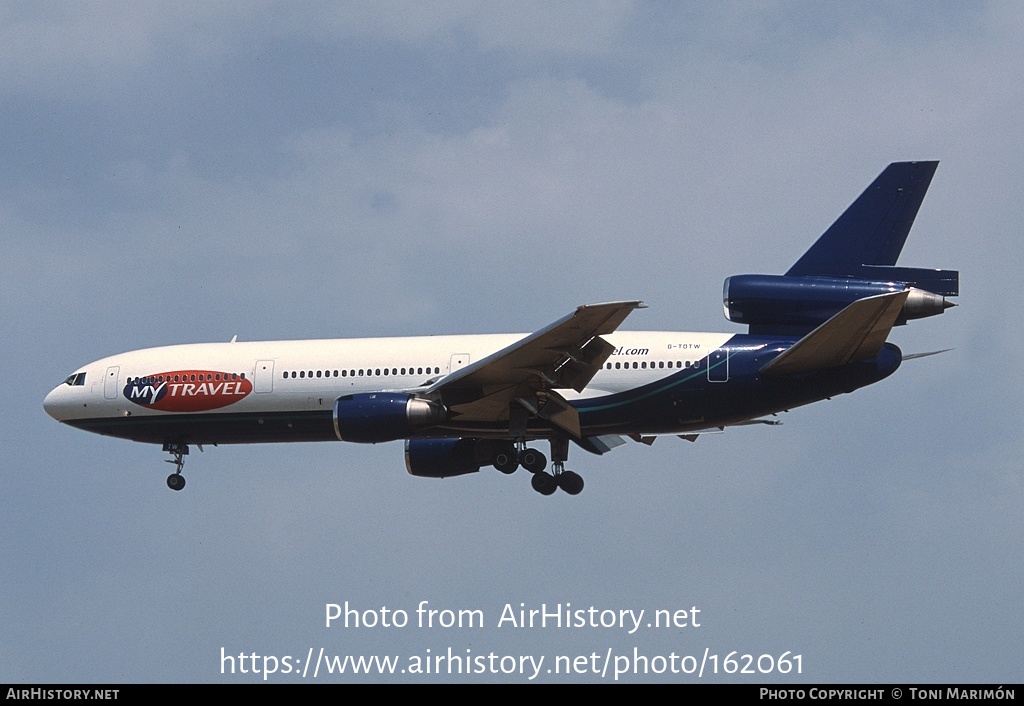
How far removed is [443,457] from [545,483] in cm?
372

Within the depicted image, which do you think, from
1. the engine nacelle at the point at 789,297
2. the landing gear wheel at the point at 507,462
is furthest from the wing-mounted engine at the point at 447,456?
the engine nacelle at the point at 789,297

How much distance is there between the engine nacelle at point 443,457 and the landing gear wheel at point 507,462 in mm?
2174

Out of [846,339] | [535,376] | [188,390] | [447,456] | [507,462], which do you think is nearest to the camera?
[846,339]

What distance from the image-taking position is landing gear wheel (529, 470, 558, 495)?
3975cm

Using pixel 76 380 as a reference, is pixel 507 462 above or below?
below

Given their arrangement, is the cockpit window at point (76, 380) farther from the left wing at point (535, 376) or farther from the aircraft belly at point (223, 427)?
the left wing at point (535, 376)

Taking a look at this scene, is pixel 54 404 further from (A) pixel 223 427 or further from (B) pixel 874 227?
(B) pixel 874 227

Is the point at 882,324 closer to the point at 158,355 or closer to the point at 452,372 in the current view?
the point at 452,372

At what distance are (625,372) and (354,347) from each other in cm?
716

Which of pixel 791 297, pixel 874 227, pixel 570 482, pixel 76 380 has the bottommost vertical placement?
pixel 570 482

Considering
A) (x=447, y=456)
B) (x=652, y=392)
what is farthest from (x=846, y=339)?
(x=447, y=456)

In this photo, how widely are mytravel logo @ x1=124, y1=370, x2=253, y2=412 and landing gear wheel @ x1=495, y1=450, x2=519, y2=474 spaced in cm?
658

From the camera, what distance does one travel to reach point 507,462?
130ft

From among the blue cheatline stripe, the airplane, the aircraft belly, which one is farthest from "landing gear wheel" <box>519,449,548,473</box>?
the aircraft belly
